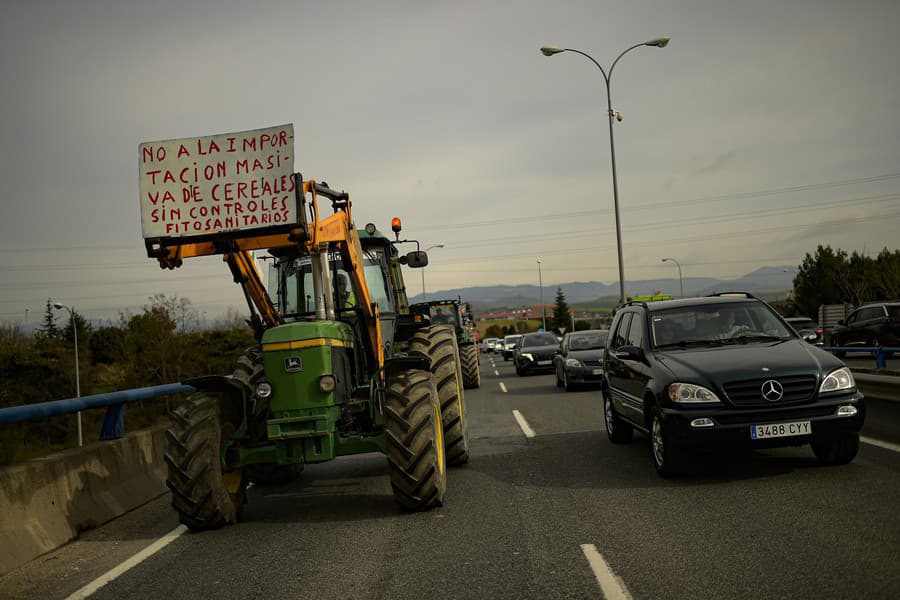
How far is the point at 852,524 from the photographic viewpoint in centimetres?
563

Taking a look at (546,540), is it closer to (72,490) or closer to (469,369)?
(72,490)

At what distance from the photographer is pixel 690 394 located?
24.9ft

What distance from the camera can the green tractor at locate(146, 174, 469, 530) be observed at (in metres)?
6.89

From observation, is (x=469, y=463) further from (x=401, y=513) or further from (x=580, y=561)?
(x=580, y=561)

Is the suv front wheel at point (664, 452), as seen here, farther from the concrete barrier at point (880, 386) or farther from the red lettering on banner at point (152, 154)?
the red lettering on banner at point (152, 154)

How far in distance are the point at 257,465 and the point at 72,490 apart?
210cm

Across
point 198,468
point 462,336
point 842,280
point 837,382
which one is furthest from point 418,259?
point 842,280

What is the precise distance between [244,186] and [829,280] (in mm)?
68111

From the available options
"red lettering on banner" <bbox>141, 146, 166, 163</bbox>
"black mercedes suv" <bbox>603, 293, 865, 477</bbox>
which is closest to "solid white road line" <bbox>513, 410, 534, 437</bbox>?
"black mercedes suv" <bbox>603, 293, 865, 477</bbox>

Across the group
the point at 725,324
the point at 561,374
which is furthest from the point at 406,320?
the point at 561,374

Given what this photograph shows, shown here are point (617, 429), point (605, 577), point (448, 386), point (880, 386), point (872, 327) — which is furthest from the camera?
point (872, 327)

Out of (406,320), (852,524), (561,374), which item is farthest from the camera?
(561,374)

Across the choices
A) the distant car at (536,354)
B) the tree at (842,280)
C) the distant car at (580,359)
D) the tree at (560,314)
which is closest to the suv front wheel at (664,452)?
the distant car at (580,359)

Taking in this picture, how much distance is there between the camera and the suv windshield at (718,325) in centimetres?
879
